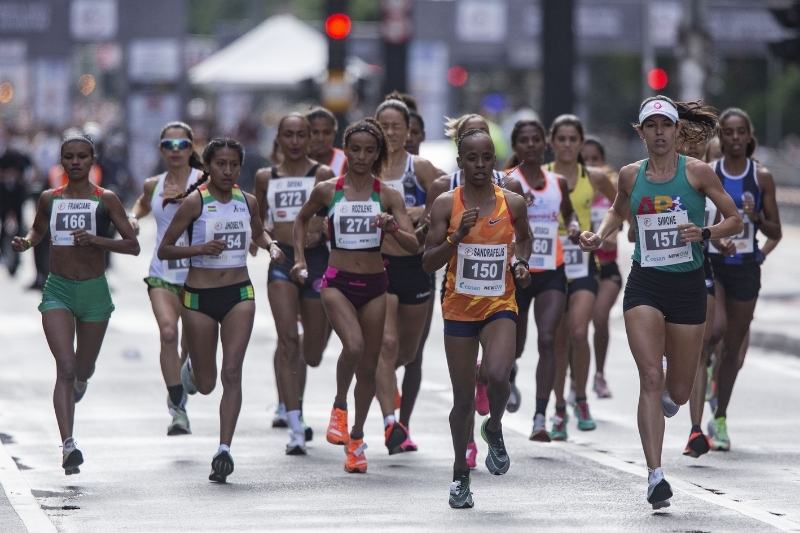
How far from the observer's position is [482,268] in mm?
10203

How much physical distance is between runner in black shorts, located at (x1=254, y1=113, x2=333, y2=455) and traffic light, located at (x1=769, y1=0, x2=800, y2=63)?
8662 mm

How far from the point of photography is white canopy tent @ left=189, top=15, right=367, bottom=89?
145 feet

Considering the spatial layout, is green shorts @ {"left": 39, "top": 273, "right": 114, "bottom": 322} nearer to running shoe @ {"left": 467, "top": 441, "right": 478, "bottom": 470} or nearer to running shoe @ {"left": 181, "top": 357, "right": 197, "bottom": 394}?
running shoe @ {"left": 181, "top": 357, "right": 197, "bottom": 394}

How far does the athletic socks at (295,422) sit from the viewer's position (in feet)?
39.5

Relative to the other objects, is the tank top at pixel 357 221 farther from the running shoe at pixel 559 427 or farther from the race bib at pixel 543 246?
the running shoe at pixel 559 427

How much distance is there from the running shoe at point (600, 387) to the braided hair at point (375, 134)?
3830 mm

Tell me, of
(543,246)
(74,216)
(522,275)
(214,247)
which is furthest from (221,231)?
(543,246)

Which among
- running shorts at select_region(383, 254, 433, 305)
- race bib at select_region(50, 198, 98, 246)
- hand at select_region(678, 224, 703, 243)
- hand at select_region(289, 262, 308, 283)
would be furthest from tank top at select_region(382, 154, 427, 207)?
hand at select_region(678, 224, 703, 243)

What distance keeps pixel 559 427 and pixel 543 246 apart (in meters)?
1.16

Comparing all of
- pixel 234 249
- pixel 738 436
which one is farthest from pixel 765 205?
pixel 234 249

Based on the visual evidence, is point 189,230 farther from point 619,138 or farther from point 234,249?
point 619,138

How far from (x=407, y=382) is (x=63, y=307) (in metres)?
2.21

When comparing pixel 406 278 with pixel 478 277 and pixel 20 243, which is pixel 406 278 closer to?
pixel 478 277

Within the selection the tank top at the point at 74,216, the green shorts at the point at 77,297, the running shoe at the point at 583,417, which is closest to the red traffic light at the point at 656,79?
the running shoe at the point at 583,417
